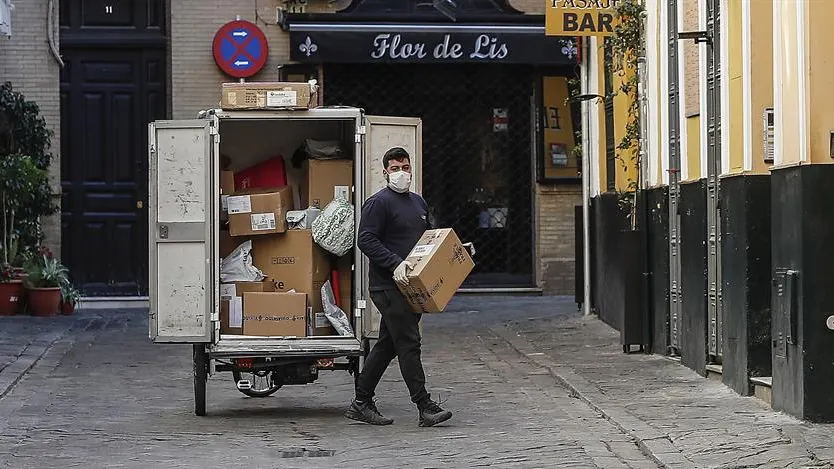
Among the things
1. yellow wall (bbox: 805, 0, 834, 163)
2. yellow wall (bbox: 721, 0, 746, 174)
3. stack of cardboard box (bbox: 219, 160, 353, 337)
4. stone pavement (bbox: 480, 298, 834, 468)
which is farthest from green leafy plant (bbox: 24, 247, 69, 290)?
yellow wall (bbox: 805, 0, 834, 163)

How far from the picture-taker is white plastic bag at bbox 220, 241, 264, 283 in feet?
39.6

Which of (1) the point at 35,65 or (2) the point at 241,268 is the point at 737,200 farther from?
(1) the point at 35,65

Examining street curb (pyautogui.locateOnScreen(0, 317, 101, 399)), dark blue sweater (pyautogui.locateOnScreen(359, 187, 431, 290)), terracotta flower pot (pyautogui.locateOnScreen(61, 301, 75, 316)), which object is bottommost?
street curb (pyautogui.locateOnScreen(0, 317, 101, 399))

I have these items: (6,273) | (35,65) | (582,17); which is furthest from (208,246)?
(35,65)

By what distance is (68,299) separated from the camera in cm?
2098

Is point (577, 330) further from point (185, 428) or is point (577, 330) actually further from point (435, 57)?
point (185, 428)

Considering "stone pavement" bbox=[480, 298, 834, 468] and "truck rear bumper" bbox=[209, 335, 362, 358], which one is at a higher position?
"truck rear bumper" bbox=[209, 335, 362, 358]

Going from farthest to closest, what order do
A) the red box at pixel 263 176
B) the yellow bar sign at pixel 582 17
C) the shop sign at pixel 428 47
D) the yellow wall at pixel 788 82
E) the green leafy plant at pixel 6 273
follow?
the shop sign at pixel 428 47 < the green leafy plant at pixel 6 273 < the yellow bar sign at pixel 582 17 < the red box at pixel 263 176 < the yellow wall at pixel 788 82

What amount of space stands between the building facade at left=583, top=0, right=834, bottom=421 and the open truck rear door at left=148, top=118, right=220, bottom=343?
3846mm

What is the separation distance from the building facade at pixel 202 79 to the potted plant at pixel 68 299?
1791 millimetres

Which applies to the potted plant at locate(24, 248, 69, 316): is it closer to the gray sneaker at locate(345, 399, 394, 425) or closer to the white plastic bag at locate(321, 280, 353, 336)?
the white plastic bag at locate(321, 280, 353, 336)

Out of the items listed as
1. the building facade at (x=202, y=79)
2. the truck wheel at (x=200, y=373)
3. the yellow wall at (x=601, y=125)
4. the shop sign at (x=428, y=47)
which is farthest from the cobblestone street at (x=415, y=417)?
the shop sign at (x=428, y=47)

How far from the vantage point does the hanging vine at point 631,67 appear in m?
16.1

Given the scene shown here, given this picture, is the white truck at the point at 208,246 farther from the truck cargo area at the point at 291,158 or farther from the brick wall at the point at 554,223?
the brick wall at the point at 554,223
